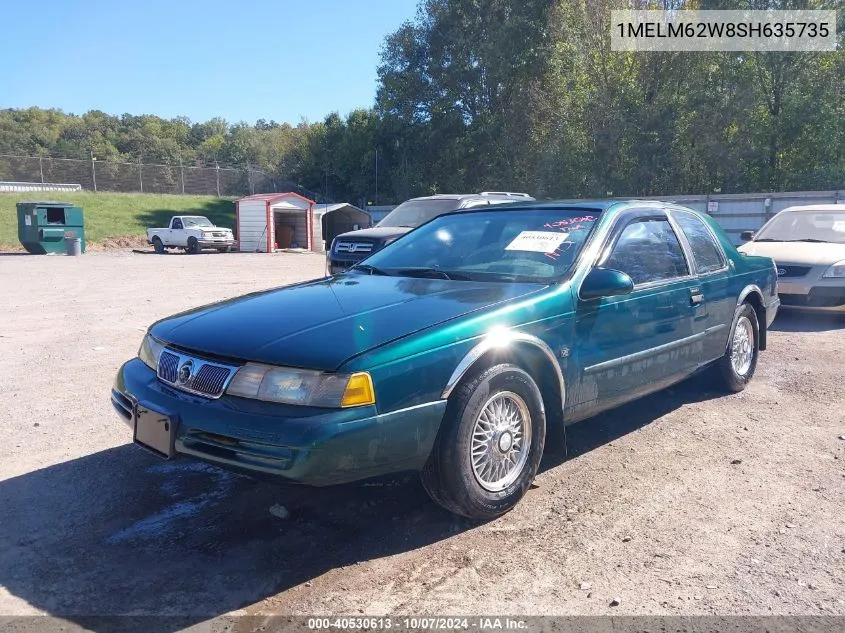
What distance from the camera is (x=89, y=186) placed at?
4388 centimetres

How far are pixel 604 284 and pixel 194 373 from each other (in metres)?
2.23

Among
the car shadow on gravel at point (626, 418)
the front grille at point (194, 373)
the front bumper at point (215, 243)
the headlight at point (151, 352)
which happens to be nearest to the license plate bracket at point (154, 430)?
the front grille at point (194, 373)

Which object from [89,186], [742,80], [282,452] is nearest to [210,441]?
[282,452]

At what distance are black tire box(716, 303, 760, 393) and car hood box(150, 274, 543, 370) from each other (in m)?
2.54

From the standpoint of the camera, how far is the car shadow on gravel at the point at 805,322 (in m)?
8.95

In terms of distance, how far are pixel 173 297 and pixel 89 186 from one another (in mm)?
36852

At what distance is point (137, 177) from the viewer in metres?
45.1

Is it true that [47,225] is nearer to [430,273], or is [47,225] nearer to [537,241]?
[430,273]

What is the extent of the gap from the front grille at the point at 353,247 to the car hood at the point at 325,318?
6.22 metres

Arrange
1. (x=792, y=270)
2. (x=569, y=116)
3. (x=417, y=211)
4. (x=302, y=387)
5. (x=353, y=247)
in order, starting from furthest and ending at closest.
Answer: (x=569, y=116) → (x=417, y=211) → (x=353, y=247) → (x=792, y=270) → (x=302, y=387)

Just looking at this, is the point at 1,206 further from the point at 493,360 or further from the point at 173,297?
the point at 493,360

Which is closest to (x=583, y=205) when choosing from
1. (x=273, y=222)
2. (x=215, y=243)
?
(x=215, y=243)

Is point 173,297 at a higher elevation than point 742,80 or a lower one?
lower

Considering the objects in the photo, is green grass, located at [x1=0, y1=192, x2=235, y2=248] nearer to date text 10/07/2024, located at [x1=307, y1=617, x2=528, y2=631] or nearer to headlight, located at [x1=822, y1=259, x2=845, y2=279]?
headlight, located at [x1=822, y1=259, x2=845, y2=279]
